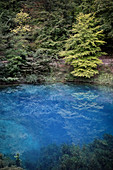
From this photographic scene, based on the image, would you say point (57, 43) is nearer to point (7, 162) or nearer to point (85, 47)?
point (85, 47)

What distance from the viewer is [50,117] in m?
5.12

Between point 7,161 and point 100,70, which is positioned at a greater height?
point 100,70

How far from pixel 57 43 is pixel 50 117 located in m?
9.32

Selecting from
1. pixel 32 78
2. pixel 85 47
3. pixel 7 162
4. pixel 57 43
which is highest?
pixel 57 43

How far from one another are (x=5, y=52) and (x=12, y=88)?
133 inches

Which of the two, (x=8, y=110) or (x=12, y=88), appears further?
(x=12, y=88)

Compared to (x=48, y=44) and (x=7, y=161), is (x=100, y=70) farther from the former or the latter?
(x=7, y=161)

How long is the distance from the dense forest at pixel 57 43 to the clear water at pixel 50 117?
75.9 inches

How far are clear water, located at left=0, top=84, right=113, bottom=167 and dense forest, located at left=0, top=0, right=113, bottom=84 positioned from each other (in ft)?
6.32

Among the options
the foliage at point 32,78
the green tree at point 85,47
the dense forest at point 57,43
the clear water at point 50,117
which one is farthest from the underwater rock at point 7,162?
the green tree at point 85,47

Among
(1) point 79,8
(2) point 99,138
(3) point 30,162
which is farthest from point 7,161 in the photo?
(1) point 79,8

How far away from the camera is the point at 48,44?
12.2 m

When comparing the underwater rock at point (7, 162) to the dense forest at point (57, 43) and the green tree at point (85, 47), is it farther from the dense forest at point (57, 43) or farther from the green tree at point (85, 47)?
the green tree at point (85, 47)

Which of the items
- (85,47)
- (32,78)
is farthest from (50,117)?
(85,47)
